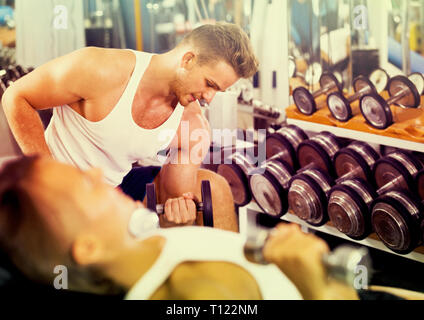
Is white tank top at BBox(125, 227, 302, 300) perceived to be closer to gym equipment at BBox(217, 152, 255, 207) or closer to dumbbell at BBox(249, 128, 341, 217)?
gym equipment at BBox(217, 152, 255, 207)

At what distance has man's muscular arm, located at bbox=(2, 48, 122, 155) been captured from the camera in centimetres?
130

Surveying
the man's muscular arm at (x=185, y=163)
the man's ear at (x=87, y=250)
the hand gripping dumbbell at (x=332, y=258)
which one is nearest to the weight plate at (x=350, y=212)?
the man's muscular arm at (x=185, y=163)

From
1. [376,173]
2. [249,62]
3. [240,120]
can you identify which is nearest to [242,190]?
[240,120]

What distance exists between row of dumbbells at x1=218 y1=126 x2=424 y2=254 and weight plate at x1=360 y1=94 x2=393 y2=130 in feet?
0.43

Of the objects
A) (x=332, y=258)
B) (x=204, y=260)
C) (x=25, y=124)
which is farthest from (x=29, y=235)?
(x=332, y=258)

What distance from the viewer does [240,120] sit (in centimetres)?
164

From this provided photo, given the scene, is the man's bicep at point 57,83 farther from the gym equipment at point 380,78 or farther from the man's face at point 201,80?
the gym equipment at point 380,78

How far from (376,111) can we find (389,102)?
0.21 feet

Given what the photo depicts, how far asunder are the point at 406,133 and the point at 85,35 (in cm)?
107

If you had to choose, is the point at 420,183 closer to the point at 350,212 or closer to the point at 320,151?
the point at 350,212

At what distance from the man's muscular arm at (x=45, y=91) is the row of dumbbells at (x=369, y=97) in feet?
2.61

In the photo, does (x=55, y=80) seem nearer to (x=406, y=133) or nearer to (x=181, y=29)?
(x=181, y=29)

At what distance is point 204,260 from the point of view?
103 cm

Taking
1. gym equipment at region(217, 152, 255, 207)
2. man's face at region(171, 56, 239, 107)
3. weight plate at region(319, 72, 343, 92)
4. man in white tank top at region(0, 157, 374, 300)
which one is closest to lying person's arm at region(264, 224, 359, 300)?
man in white tank top at region(0, 157, 374, 300)
